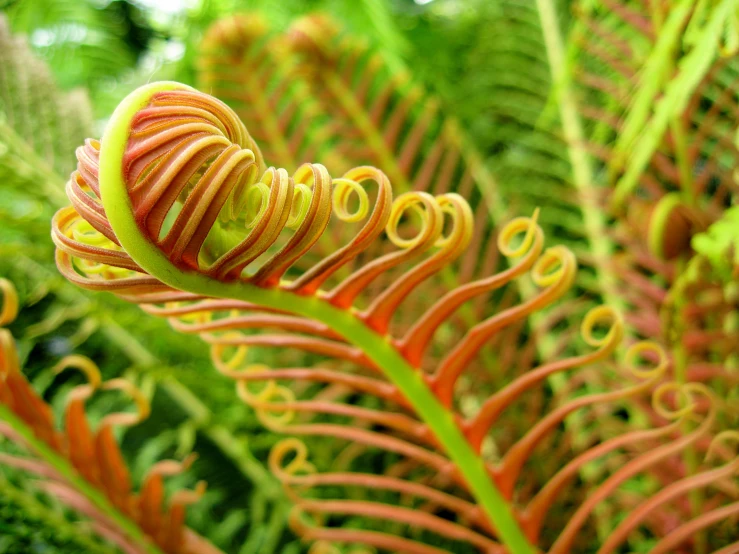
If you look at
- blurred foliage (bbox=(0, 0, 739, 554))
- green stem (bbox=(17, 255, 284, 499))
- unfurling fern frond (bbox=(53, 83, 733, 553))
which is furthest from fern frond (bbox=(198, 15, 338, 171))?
unfurling fern frond (bbox=(53, 83, 733, 553))

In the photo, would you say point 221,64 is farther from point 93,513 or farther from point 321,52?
point 93,513

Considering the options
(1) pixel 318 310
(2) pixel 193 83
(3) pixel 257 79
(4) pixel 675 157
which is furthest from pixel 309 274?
(2) pixel 193 83

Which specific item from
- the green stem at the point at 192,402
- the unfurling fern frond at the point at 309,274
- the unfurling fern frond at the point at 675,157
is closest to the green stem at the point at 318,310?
the unfurling fern frond at the point at 309,274

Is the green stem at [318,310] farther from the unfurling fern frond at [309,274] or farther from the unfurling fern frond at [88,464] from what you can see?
the unfurling fern frond at [88,464]

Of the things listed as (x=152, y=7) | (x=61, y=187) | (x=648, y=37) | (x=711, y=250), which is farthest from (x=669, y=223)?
(x=152, y=7)

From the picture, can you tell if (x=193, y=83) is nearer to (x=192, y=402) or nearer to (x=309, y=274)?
(x=192, y=402)

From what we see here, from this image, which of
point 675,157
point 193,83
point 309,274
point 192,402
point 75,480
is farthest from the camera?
point 193,83
